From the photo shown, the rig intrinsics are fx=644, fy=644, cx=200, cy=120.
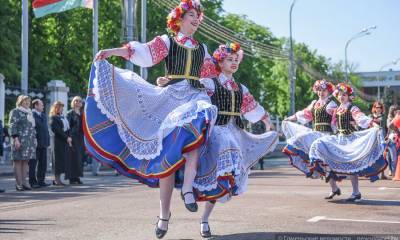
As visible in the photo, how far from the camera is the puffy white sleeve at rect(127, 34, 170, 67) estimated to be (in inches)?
252

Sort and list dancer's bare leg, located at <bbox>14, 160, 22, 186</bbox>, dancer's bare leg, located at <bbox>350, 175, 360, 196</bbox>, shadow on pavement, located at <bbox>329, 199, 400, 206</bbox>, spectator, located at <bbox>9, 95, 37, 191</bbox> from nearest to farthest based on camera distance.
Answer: shadow on pavement, located at <bbox>329, 199, 400, 206</bbox> < dancer's bare leg, located at <bbox>350, 175, 360, 196</bbox> < spectator, located at <bbox>9, 95, 37, 191</bbox> < dancer's bare leg, located at <bbox>14, 160, 22, 186</bbox>

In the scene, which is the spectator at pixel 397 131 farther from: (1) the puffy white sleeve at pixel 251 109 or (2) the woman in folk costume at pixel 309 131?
(1) the puffy white sleeve at pixel 251 109

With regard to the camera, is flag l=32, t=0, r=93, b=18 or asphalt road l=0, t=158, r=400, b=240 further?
flag l=32, t=0, r=93, b=18

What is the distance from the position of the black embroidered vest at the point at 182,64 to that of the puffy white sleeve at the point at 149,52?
0.07 metres

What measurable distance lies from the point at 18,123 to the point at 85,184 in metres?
2.32

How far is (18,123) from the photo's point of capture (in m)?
12.8

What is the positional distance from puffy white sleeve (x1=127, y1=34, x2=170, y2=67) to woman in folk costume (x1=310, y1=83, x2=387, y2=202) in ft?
15.5

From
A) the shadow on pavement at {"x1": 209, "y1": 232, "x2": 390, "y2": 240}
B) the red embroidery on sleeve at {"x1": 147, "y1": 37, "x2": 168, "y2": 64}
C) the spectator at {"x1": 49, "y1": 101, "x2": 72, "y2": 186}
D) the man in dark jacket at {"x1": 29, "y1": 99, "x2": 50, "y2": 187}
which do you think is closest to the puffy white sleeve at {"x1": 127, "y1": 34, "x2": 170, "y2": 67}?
the red embroidery on sleeve at {"x1": 147, "y1": 37, "x2": 168, "y2": 64}

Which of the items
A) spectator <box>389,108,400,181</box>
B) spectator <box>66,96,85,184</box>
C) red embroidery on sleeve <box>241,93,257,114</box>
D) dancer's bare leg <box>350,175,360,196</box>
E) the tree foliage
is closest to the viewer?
red embroidery on sleeve <box>241,93,257,114</box>

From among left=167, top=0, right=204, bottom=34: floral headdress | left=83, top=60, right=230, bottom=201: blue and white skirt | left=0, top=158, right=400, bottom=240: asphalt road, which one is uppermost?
left=167, top=0, right=204, bottom=34: floral headdress

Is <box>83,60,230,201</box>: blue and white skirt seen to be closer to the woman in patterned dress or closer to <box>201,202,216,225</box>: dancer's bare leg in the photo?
the woman in patterned dress

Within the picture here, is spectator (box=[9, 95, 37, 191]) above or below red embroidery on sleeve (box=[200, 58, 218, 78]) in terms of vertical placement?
below

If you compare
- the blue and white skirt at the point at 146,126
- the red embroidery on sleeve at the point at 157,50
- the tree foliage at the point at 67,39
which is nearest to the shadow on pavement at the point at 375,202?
the blue and white skirt at the point at 146,126

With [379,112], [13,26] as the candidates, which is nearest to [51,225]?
[379,112]
